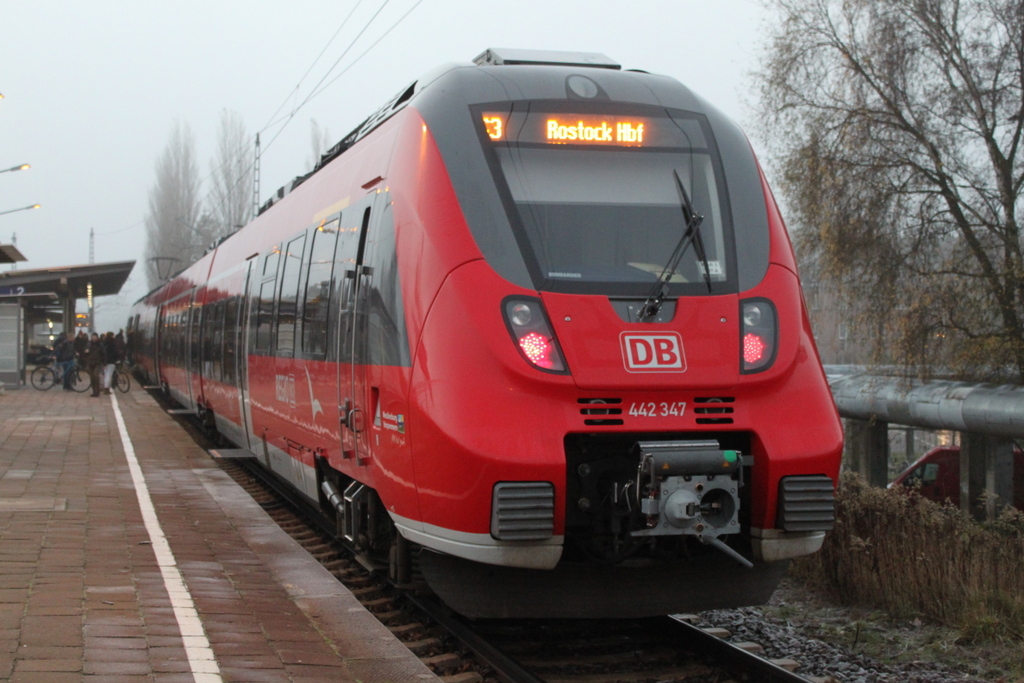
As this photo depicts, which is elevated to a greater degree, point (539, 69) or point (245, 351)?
point (539, 69)

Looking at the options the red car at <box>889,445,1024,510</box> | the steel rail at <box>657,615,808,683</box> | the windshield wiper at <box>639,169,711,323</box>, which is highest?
the windshield wiper at <box>639,169,711,323</box>

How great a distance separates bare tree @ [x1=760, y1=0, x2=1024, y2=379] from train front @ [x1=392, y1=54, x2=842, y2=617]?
13.4 meters

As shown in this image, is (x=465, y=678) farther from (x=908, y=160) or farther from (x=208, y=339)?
(x=908, y=160)

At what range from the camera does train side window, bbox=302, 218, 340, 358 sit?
7953mm

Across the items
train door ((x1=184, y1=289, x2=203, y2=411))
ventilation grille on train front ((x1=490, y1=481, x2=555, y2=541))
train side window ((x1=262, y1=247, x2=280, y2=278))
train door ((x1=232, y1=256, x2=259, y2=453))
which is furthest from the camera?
Result: train door ((x1=184, y1=289, x2=203, y2=411))

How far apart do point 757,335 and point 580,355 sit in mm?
1017

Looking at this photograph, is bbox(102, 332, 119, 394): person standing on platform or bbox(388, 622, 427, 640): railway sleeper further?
bbox(102, 332, 119, 394): person standing on platform

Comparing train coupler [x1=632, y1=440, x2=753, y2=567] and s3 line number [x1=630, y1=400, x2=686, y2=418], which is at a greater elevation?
s3 line number [x1=630, y1=400, x2=686, y2=418]

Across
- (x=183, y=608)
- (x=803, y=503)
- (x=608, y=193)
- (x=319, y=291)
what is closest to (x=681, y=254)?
(x=608, y=193)

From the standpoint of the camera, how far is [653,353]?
562cm

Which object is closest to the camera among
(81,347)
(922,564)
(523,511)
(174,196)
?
(523,511)

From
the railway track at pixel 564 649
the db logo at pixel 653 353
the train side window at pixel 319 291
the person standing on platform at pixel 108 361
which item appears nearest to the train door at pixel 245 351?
the train side window at pixel 319 291

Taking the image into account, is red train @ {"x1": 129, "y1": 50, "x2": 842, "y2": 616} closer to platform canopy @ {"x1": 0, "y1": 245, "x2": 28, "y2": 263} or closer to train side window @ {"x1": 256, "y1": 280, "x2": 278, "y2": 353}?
train side window @ {"x1": 256, "y1": 280, "x2": 278, "y2": 353}

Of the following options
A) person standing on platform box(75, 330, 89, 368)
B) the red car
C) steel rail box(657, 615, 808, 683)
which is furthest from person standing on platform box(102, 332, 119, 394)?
steel rail box(657, 615, 808, 683)
